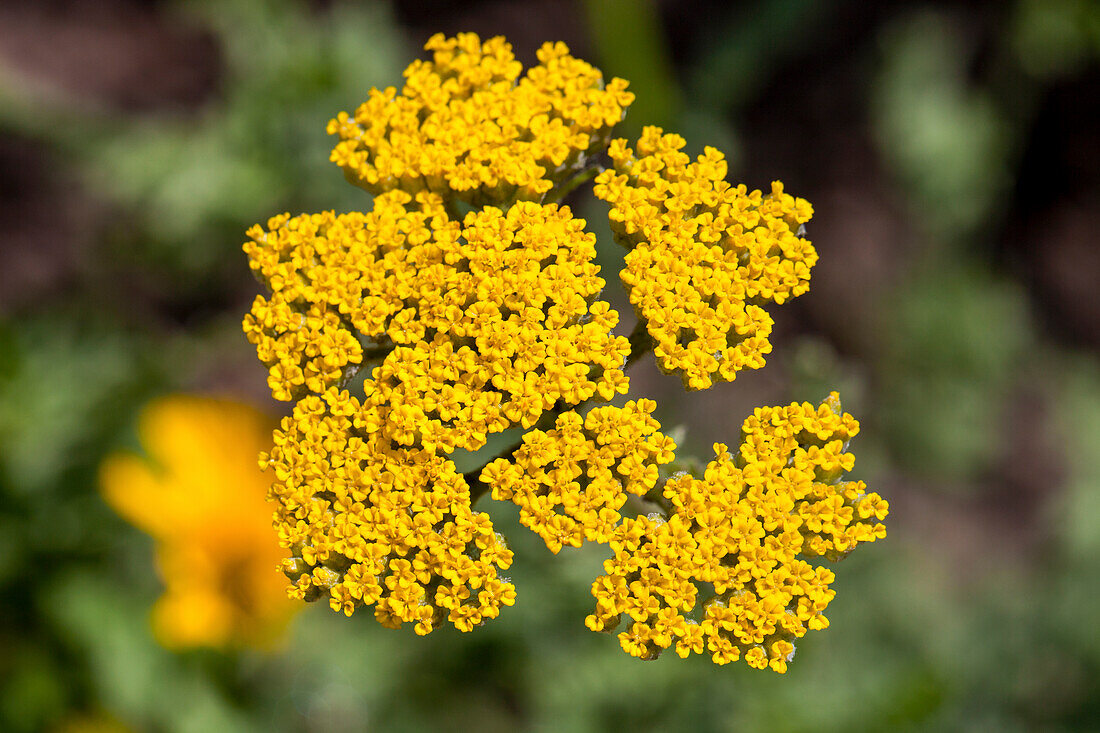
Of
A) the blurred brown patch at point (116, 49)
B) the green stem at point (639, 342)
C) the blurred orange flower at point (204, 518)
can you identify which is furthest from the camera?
the blurred brown patch at point (116, 49)

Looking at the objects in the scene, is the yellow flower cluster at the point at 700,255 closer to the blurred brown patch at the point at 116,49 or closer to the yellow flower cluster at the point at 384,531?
the yellow flower cluster at the point at 384,531

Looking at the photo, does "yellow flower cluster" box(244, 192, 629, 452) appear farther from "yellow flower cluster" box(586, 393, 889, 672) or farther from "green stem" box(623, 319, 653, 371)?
"yellow flower cluster" box(586, 393, 889, 672)

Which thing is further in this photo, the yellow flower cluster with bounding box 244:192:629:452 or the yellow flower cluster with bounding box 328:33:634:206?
the yellow flower cluster with bounding box 328:33:634:206

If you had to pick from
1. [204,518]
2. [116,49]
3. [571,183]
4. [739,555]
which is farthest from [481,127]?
[116,49]

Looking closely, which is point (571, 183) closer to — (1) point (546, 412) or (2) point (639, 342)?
(2) point (639, 342)

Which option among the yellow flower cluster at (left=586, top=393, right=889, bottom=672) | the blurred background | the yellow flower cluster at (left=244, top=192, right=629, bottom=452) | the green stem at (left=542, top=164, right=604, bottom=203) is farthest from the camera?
the blurred background

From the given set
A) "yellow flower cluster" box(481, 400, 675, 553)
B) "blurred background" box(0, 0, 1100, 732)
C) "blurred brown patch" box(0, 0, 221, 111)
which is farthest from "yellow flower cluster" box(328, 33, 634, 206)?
"blurred brown patch" box(0, 0, 221, 111)

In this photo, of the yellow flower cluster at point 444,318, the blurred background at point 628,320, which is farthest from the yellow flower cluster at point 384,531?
the blurred background at point 628,320
